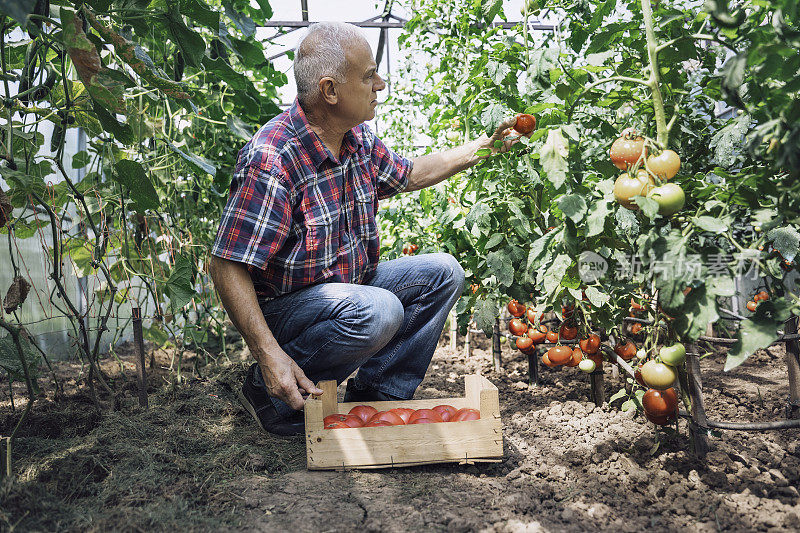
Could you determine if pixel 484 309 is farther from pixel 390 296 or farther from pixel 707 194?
pixel 707 194

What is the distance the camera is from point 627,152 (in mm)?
1258

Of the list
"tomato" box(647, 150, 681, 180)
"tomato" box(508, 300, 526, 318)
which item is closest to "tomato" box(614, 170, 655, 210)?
"tomato" box(647, 150, 681, 180)

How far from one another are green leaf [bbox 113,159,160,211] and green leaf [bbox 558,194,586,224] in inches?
41.1

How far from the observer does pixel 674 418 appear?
147 cm

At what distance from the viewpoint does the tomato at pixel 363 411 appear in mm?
1718

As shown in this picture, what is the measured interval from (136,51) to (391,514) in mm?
1313

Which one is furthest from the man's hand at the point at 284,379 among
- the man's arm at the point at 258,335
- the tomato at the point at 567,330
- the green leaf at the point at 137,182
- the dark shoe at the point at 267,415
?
the tomato at the point at 567,330

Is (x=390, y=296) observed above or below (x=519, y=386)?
above

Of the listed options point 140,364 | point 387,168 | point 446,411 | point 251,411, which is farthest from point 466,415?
point 140,364

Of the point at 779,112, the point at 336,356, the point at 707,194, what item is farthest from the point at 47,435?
the point at 779,112

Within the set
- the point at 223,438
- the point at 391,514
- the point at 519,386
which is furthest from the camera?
the point at 519,386

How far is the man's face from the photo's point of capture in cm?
186

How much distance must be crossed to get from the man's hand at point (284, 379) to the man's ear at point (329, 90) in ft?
2.51

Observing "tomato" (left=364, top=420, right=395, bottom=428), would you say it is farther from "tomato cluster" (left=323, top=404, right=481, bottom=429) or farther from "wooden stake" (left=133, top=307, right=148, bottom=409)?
"wooden stake" (left=133, top=307, right=148, bottom=409)
